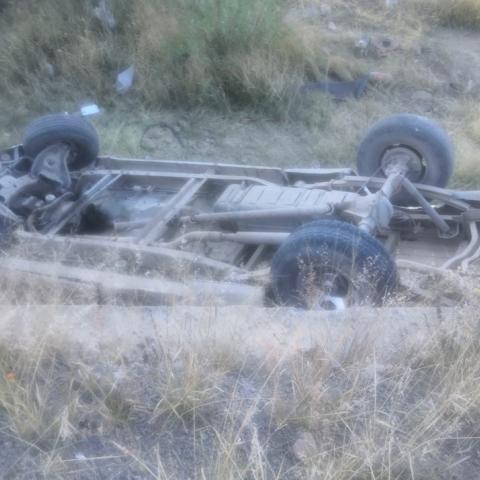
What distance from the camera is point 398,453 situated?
291 cm

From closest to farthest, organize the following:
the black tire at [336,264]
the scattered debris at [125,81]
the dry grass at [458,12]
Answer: the black tire at [336,264] → the scattered debris at [125,81] → the dry grass at [458,12]

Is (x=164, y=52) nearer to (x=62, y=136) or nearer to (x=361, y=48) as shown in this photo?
(x=361, y=48)

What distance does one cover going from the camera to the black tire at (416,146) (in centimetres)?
605

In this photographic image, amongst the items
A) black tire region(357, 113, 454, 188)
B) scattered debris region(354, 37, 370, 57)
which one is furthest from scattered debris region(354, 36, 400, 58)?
black tire region(357, 113, 454, 188)

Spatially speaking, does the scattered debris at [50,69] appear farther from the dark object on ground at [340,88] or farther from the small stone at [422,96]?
the small stone at [422,96]

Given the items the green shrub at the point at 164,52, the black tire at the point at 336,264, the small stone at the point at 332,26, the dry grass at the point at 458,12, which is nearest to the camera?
the black tire at the point at 336,264

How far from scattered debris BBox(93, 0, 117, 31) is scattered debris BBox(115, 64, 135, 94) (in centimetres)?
92

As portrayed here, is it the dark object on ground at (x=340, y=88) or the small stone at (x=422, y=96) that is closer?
the dark object on ground at (x=340, y=88)

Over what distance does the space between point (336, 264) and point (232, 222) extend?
1.21m

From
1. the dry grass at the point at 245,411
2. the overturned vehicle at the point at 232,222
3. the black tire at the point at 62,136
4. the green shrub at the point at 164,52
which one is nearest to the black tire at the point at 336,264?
the overturned vehicle at the point at 232,222

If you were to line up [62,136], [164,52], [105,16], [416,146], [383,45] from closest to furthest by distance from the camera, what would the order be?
[416,146] → [62,136] → [164,52] → [105,16] → [383,45]

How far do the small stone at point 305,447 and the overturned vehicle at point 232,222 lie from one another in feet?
4.57

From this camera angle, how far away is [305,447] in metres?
3.04

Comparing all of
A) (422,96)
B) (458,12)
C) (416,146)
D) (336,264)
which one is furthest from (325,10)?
(336,264)
